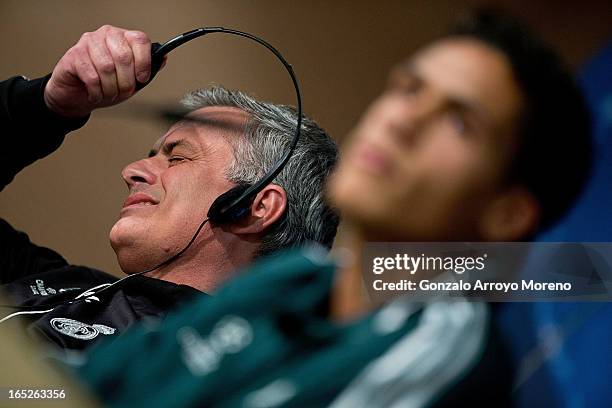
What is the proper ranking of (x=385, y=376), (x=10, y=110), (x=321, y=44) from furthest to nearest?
(x=10, y=110) → (x=321, y=44) → (x=385, y=376)

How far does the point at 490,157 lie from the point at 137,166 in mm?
399

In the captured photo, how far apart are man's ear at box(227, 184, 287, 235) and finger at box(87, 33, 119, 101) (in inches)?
7.9

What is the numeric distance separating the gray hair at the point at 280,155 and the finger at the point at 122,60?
67 mm

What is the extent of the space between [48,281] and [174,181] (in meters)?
0.26

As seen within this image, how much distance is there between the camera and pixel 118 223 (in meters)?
0.91

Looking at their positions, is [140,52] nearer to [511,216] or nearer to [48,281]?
[48,281]

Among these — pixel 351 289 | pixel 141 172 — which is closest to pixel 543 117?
pixel 351 289

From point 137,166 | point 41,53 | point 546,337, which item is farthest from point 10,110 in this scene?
point 546,337

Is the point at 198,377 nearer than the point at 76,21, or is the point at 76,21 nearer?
the point at 198,377

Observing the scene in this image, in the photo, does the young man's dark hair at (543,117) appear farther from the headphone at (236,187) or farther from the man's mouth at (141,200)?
the man's mouth at (141,200)

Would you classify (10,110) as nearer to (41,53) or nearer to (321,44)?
(41,53)

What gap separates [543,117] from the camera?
0.69 metres

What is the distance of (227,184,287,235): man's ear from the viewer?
87 cm

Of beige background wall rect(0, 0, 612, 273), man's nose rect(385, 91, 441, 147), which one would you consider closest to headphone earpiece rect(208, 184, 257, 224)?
beige background wall rect(0, 0, 612, 273)
